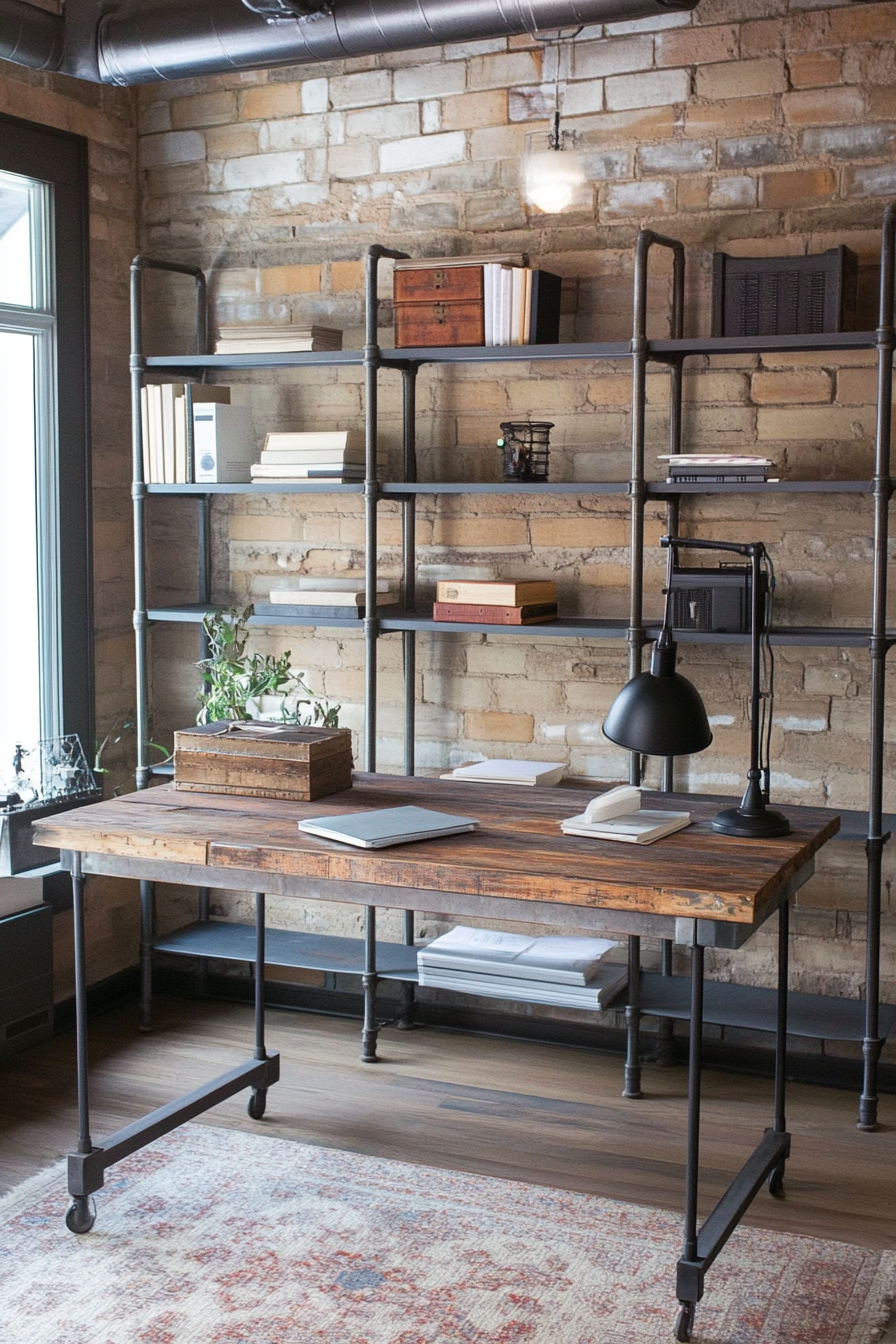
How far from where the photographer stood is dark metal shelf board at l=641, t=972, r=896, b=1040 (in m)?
3.91

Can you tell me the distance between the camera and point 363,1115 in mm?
3924

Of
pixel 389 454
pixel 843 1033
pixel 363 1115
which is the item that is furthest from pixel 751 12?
pixel 363 1115

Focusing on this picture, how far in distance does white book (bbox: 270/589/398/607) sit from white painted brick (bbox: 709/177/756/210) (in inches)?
60.6

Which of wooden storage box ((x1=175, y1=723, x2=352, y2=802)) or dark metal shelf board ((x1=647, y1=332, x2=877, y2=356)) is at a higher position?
dark metal shelf board ((x1=647, y1=332, x2=877, y2=356))

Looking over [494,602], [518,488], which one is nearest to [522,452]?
[518,488]

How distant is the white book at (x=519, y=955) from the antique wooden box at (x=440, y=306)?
5.95 feet

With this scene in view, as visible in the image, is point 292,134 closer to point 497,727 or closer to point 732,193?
point 732,193

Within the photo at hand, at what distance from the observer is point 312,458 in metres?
4.39

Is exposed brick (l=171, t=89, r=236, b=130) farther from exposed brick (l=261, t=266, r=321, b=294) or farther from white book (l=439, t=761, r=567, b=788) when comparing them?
white book (l=439, t=761, r=567, b=788)

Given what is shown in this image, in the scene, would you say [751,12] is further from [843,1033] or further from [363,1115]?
[363,1115]

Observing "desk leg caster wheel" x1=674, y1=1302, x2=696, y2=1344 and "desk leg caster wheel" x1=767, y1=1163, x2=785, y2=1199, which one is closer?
"desk leg caster wheel" x1=674, y1=1302, x2=696, y2=1344

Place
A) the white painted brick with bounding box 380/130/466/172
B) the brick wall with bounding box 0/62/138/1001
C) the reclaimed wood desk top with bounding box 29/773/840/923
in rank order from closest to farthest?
the reclaimed wood desk top with bounding box 29/773/840/923 → the white painted brick with bounding box 380/130/466/172 → the brick wall with bounding box 0/62/138/1001

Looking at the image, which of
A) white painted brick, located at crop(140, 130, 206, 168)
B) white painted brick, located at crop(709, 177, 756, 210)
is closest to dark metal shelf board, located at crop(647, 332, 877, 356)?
white painted brick, located at crop(709, 177, 756, 210)

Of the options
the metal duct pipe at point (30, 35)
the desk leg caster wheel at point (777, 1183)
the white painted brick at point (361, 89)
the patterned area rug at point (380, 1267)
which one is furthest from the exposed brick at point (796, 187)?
the patterned area rug at point (380, 1267)
